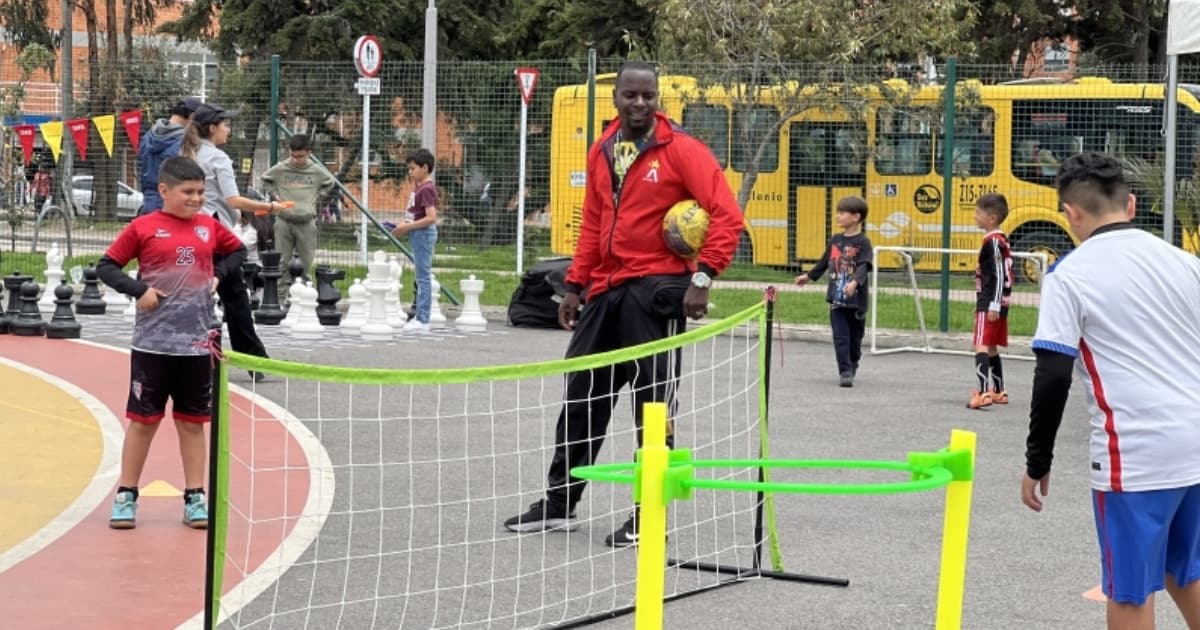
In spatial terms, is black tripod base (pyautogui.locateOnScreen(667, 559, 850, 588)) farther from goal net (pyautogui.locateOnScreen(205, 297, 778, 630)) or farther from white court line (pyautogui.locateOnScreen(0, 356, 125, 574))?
white court line (pyautogui.locateOnScreen(0, 356, 125, 574))

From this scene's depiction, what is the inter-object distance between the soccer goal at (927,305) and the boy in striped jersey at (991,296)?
3682mm

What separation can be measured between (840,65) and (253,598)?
600 inches

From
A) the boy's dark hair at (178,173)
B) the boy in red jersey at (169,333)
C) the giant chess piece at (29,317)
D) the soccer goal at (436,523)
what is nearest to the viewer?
the soccer goal at (436,523)

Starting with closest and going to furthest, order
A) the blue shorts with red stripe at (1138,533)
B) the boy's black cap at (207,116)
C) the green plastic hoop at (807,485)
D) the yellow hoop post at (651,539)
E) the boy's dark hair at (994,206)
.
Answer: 1. the yellow hoop post at (651,539)
2. the green plastic hoop at (807,485)
3. the blue shorts with red stripe at (1138,533)
4. the boy's black cap at (207,116)
5. the boy's dark hair at (994,206)

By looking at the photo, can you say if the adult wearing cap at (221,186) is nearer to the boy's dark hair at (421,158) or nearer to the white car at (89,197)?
the boy's dark hair at (421,158)

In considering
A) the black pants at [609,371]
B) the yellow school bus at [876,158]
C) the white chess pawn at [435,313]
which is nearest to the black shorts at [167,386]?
the black pants at [609,371]

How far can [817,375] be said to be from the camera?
566 inches

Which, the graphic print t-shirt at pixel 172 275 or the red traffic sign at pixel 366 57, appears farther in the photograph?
the red traffic sign at pixel 366 57

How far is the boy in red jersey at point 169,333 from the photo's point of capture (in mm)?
7762

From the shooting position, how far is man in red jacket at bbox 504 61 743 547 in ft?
24.8

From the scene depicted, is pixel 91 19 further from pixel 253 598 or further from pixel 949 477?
pixel 949 477

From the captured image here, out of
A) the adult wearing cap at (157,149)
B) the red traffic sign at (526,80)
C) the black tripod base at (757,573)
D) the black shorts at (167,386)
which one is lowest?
the black tripod base at (757,573)

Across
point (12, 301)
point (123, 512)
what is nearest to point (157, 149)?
point (12, 301)

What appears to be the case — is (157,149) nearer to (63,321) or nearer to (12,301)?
(63,321)
